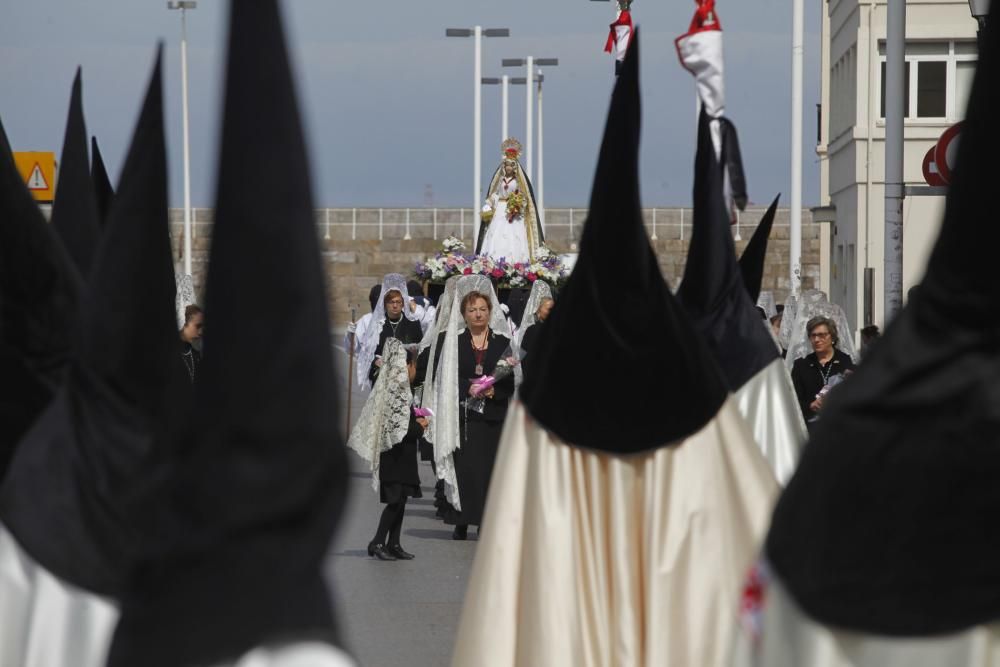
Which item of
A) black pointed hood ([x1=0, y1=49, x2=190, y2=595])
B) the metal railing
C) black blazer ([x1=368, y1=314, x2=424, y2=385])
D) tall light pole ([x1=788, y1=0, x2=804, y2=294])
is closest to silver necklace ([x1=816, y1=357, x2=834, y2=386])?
black blazer ([x1=368, y1=314, x2=424, y2=385])

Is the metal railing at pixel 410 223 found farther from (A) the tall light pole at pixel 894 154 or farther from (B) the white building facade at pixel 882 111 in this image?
(A) the tall light pole at pixel 894 154

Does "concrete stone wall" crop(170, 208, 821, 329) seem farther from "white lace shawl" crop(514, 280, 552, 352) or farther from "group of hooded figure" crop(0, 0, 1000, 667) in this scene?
"group of hooded figure" crop(0, 0, 1000, 667)

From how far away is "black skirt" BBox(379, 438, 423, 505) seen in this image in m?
12.5

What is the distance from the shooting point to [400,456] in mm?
12836

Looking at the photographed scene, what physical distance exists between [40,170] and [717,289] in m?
14.4

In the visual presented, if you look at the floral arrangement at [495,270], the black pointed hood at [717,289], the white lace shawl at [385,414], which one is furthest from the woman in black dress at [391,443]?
the floral arrangement at [495,270]

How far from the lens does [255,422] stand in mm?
2963

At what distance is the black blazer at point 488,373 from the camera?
13.3 meters

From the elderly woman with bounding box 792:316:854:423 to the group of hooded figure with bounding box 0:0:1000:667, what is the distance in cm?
596

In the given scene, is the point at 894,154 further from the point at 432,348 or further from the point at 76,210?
the point at 76,210

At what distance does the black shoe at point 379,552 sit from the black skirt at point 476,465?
1.02 meters

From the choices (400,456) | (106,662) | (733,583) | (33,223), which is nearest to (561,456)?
(733,583)

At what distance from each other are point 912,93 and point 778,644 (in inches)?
1404

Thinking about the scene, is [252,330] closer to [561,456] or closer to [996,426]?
[996,426]
